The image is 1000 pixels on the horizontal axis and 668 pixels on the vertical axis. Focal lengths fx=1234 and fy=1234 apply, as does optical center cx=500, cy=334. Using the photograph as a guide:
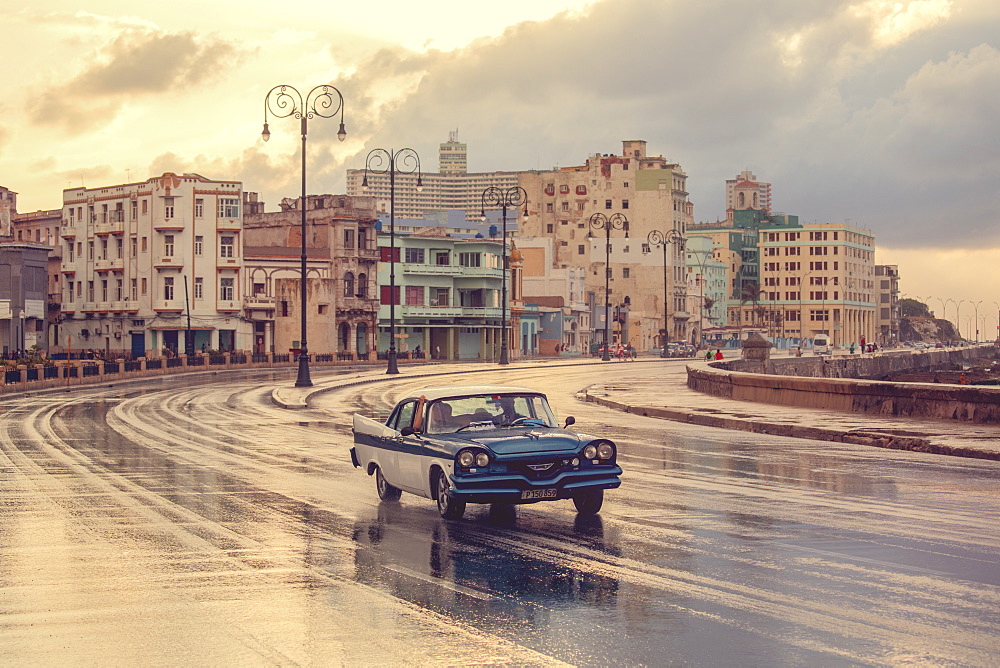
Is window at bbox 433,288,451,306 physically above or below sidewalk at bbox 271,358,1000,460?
above

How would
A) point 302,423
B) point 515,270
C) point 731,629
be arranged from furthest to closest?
1. point 515,270
2. point 302,423
3. point 731,629

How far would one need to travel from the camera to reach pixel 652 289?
166875 millimetres

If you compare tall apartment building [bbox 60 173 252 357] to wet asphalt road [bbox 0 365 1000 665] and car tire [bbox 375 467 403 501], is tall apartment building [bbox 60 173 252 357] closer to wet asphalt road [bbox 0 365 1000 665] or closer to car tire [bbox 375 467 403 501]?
wet asphalt road [bbox 0 365 1000 665]

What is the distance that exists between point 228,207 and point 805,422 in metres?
77.1

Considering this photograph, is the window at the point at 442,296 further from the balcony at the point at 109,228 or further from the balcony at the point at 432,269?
the balcony at the point at 109,228

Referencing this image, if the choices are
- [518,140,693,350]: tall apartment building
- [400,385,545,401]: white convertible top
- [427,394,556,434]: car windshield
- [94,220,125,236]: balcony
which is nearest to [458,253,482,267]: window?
[94,220,125,236]: balcony

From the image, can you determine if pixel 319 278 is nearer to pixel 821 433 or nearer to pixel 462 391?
pixel 821 433

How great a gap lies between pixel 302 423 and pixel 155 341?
6995 cm

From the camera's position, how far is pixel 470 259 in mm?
115062

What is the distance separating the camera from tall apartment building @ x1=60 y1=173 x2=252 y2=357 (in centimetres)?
9600

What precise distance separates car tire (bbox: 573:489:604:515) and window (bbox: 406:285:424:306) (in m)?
96.6

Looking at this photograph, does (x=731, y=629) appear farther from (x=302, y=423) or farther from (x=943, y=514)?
(x=302, y=423)

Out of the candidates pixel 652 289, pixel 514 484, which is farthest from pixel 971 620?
pixel 652 289

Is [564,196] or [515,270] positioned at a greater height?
[564,196]
